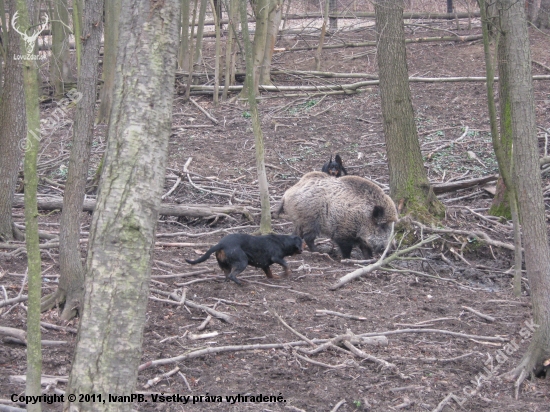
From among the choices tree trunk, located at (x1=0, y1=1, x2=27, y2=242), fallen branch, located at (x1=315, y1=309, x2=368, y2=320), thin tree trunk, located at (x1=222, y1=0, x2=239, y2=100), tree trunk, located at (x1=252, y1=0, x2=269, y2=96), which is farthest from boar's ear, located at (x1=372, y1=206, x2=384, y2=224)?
tree trunk, located at (x1=252, y1=0, x2=269, y2=96)

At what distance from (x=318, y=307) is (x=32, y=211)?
3880 millimetres

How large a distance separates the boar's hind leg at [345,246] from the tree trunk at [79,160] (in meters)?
4.42

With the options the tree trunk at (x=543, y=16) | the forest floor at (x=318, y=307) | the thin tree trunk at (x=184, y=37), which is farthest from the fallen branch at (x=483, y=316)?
the tree trunk at (x=543, y=16)

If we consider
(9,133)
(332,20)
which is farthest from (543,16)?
(9,133)

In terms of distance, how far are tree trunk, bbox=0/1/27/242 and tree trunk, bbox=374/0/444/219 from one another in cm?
510

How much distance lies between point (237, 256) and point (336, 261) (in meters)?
2.24

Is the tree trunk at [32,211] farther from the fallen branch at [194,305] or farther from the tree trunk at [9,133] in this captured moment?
the tree trunk at [9,133]

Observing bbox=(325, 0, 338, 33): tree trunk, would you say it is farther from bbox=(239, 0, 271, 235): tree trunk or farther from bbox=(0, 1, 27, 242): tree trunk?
bbox=(0, 1, 27, 242): tree trunk

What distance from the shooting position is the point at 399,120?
954 cm

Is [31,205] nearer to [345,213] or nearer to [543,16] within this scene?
[345,213]

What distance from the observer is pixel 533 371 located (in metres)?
5.49

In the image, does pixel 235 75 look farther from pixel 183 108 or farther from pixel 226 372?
pixel 226 372

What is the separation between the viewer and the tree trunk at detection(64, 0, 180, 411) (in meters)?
3.19

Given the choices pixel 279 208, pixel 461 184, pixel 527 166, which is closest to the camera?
pixel 527 166
